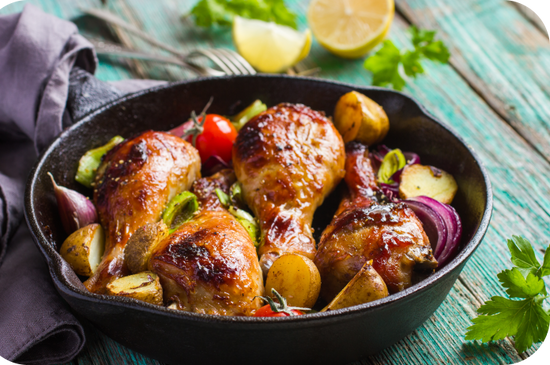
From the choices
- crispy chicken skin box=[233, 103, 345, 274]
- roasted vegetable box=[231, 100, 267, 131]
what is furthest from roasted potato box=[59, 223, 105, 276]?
roasted vegetable box=[231, 100, 267, 131]

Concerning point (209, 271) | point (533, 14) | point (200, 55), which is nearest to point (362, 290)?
point (209, 271)

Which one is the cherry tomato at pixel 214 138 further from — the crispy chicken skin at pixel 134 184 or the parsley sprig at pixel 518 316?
the parsley sprig at pixel 518 316

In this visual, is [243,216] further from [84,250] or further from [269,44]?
[269,44]

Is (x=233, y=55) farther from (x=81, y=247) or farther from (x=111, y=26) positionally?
(x=81, y=247)

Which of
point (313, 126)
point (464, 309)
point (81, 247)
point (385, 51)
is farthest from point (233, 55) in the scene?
point (464, 309)

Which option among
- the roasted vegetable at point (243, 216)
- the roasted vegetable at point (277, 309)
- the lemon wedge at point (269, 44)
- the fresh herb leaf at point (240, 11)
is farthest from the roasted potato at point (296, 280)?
the fresh herb leaf at point (240, 11)

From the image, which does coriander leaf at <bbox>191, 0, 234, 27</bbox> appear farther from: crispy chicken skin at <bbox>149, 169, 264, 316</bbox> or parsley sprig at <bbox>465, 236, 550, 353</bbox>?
parsley sprig at <bbox>465, 236, 550, 353</bbox>
